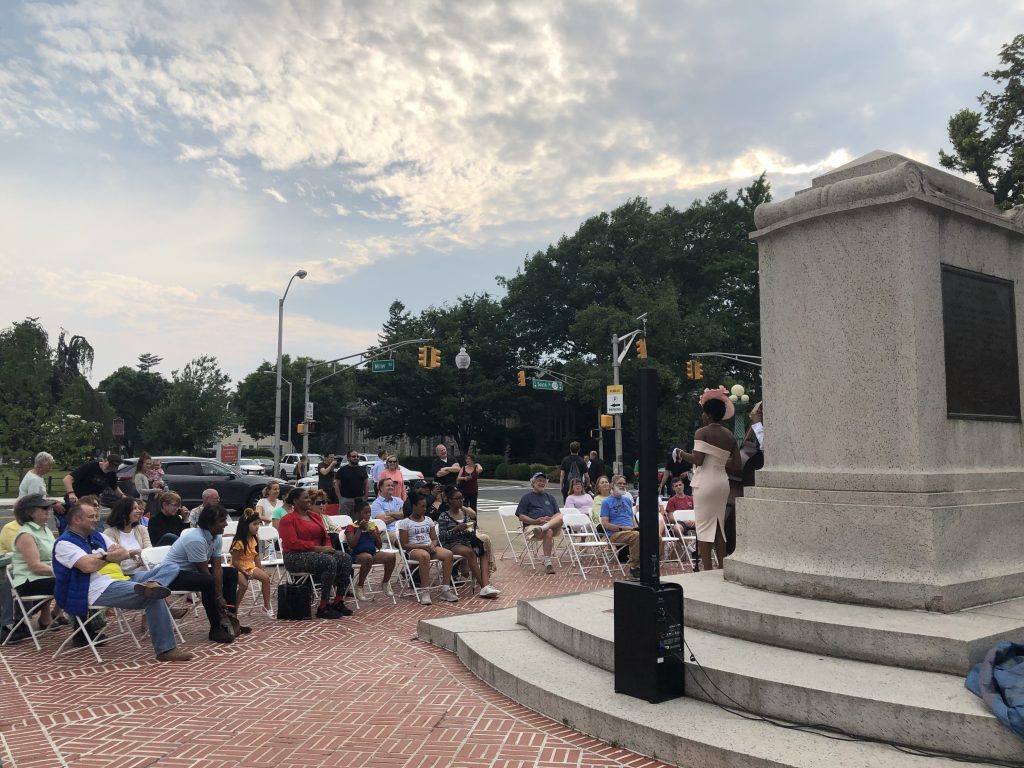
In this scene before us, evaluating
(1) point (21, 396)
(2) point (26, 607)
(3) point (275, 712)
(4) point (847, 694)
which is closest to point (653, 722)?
(4) point (847, 694)

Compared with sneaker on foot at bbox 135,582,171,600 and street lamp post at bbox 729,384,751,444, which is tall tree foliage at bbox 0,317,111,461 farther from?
sneaker on foot at bbox 135,582,171,600

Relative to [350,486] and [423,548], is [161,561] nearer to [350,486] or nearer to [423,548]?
[423,548]

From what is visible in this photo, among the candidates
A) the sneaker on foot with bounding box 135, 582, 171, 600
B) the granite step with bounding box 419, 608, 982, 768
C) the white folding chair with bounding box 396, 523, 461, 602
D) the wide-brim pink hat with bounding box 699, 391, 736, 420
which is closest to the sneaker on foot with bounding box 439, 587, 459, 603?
the white folding chair with bounding box 396, 523, 461, 602

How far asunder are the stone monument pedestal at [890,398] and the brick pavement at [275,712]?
2.23 meters

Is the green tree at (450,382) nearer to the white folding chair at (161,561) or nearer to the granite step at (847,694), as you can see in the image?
the white folding chair at (161,561)

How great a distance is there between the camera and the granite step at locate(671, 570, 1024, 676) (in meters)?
4.19

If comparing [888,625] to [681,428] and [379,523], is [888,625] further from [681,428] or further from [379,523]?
[681,428]

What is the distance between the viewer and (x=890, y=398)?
538 cm

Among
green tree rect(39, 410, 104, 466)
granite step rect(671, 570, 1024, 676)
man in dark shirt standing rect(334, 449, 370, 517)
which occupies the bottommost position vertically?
granite step rect(671, 570, 1024, 676)

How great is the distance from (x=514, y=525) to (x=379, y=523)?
29.7ft

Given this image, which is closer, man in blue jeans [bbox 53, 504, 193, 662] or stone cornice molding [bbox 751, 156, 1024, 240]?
stone cornice molding [bbox 751, 156, 1024, 240]

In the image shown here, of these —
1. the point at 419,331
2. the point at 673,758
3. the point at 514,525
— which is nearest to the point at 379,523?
the point at 673,758

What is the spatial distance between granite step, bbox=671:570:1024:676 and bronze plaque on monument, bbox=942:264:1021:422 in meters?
1.49

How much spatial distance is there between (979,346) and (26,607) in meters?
8.85
